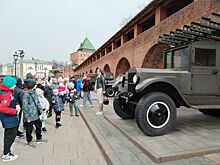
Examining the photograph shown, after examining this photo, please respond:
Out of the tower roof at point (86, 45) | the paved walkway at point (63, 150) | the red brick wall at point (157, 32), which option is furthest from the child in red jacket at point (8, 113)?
the tower roof at point (86, 45)

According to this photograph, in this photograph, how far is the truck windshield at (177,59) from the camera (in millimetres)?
5430

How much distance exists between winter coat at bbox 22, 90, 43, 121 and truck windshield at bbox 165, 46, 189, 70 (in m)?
3.72

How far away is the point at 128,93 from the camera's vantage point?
5.43 meters

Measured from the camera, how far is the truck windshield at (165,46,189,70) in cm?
543

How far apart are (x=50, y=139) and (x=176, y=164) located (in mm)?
3240

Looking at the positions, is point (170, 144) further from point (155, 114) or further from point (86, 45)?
point (86, 45)

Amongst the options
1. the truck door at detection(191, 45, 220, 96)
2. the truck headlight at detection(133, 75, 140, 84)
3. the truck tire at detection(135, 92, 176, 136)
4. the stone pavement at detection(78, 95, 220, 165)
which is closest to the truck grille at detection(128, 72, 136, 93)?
the truck headlight at detection(133, 75, 140, 84)

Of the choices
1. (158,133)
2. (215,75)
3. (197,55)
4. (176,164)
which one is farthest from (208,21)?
(176,164)

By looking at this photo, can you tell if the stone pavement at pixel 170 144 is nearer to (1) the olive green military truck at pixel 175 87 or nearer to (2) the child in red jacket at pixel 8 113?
(1) the olive green military truck at pixel 175 87

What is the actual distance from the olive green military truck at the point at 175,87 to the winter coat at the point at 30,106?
2212 millimetres

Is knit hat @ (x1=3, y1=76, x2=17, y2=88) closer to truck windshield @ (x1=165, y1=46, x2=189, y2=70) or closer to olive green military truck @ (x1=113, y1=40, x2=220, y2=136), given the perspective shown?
olive green military truck @ (x1=113, y1=40, x2=220, y2=136)

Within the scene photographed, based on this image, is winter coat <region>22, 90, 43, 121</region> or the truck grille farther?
the truck grille

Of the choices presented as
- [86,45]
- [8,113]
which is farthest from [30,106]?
[86,45]

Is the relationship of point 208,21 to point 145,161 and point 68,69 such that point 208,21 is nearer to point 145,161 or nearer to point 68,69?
point 145,161
